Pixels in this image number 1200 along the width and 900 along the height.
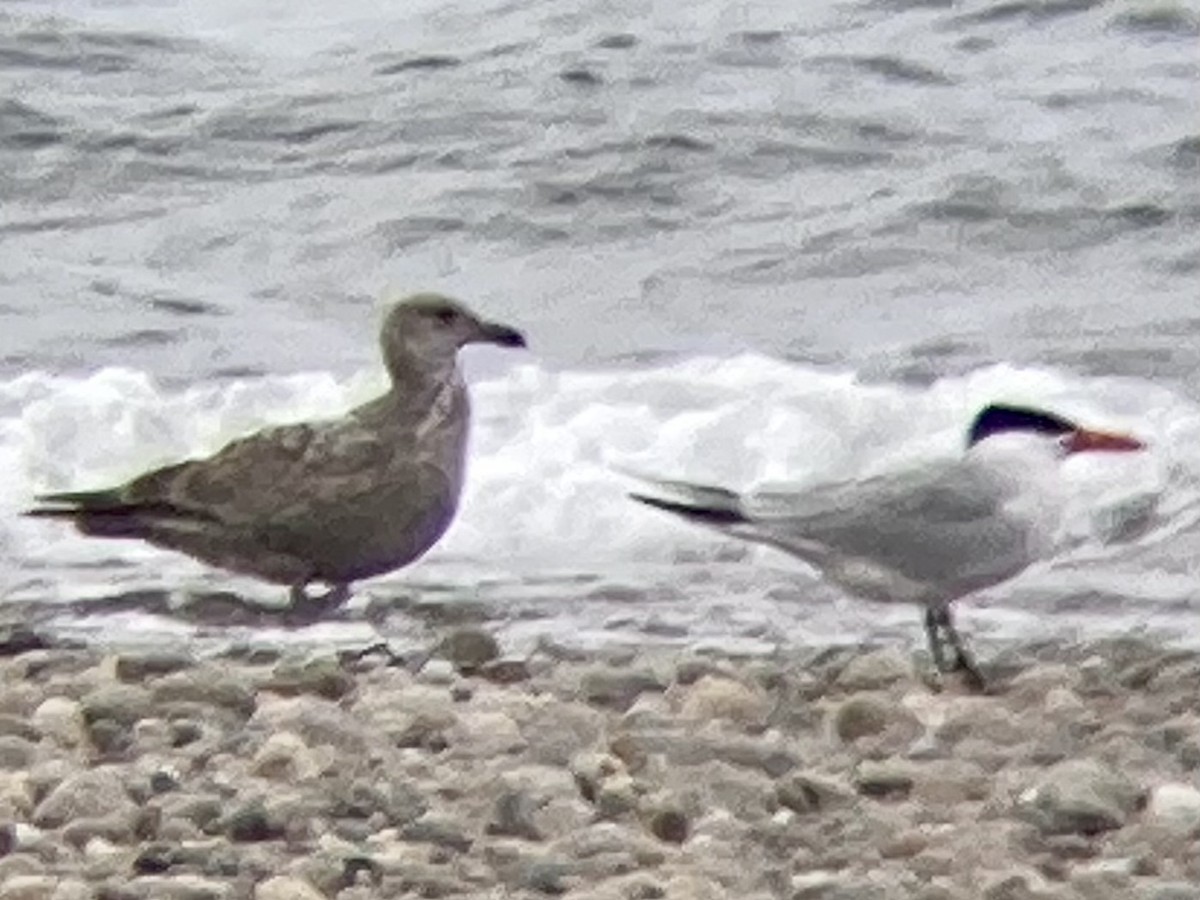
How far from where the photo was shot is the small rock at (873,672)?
201 inches

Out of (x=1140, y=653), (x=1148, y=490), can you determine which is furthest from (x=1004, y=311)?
(x=1140, y=653)

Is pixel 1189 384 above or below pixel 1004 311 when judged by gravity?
below

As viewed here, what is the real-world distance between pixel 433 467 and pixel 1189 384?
262 centimetres

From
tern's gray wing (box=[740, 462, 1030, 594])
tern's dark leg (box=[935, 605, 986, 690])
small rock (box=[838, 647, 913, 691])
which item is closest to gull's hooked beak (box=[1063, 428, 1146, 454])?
tern's gray wing (box=[740, 462, 1030, 594])

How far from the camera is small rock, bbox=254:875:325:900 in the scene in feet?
12.2

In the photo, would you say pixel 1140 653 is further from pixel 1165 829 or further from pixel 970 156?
pixel 970 156

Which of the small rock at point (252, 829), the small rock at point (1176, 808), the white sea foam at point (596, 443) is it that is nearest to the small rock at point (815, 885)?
the small rock at point (1176, 808)

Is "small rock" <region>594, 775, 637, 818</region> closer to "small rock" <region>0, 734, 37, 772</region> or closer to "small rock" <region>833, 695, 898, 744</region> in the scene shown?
"small rock" <region>833, 695, 898, 744</region>

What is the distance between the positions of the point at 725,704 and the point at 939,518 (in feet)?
1.97

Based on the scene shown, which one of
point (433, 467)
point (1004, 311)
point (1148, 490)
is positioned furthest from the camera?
point (1004, 311)

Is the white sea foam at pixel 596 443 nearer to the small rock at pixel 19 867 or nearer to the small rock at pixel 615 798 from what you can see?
the small rock at pixel 615 798

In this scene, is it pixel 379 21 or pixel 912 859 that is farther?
pixel 379 21

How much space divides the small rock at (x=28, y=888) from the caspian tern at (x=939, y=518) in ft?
5.90

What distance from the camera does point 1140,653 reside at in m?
5.40
